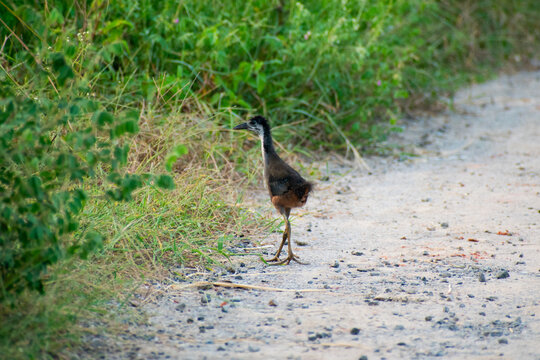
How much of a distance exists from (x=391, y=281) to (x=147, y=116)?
2588mm

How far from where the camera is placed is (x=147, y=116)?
Result: 223 inches

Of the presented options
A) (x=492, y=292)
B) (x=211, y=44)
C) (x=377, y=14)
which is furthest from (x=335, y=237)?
(x=377, y=14)

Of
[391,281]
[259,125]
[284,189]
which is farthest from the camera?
[259,125]

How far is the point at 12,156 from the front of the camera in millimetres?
3174

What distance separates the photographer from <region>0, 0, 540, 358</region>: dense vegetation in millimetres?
3074

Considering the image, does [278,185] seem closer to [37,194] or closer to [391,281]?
[391,281]

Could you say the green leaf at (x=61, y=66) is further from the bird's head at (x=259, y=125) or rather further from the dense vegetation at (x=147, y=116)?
the bird's head at (x=259, y=125)

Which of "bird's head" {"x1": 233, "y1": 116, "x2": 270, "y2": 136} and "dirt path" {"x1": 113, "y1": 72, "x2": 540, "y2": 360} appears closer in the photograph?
"dirt path" {"x1": 113, "y1": 72, "x2": 540, "y2": 360}

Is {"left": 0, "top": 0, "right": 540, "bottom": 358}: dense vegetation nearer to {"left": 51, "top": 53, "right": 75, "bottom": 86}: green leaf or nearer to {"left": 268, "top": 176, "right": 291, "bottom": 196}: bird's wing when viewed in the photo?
{"left": 51, "top": 53, "right": 75, "bottom": 86}: green leaf

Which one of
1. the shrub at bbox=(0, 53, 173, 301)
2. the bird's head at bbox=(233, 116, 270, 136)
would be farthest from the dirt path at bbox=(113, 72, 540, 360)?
the bird's head at bbox=(233, 116, 270, 136)

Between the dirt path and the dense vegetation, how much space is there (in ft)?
1.43

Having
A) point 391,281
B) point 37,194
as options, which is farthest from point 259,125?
point 37,194

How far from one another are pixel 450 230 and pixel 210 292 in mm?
2263

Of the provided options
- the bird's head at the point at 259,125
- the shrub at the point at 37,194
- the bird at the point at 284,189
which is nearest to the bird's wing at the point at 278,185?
the bird at the point at 284,189
